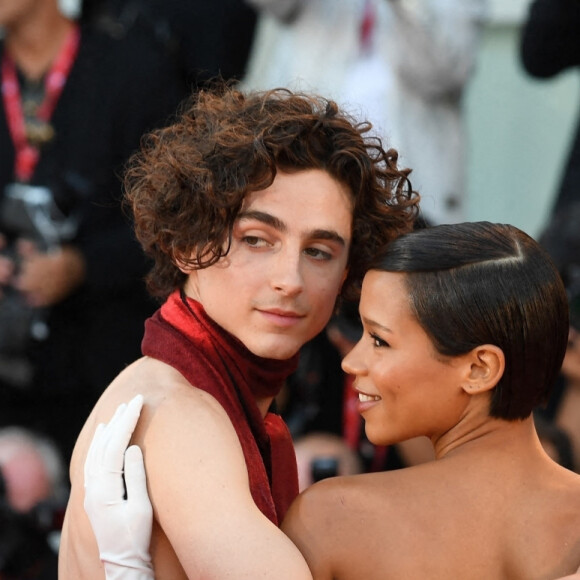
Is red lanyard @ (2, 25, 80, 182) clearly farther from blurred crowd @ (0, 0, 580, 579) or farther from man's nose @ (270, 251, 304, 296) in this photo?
man's nose @ (270, 251, 304, 296)

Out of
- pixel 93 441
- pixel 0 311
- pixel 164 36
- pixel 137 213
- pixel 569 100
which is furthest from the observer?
pixel 569 100

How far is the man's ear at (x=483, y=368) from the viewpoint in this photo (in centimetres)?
241

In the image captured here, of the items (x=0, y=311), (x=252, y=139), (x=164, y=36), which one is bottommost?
(x=0, y=311)

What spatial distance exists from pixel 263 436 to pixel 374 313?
0.40 m

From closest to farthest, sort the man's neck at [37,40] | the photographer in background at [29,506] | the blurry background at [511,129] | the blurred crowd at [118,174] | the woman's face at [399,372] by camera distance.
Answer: the woman's face at [399,372]
the photographer in background at [29,506]
the blurred crowd at [118,174]
the man's neck at [37,40]
the blurry background at [511,129]

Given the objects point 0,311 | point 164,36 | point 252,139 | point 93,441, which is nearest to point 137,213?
point 252,139

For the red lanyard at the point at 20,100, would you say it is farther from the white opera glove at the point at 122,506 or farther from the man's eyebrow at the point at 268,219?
the white opera glove at the point at 122,506

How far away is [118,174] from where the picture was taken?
4.57 meters

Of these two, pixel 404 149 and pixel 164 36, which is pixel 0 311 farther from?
pixel 404 149

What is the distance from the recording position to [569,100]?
5.93 meters

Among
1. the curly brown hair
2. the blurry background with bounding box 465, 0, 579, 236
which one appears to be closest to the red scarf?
the curly brown hair

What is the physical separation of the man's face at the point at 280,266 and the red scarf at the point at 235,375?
0.04 meters

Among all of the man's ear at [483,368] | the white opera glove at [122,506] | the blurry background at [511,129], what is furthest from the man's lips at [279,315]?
the blurry background at [511,129]

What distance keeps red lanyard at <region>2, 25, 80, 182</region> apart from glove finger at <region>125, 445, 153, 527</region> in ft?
7.34
